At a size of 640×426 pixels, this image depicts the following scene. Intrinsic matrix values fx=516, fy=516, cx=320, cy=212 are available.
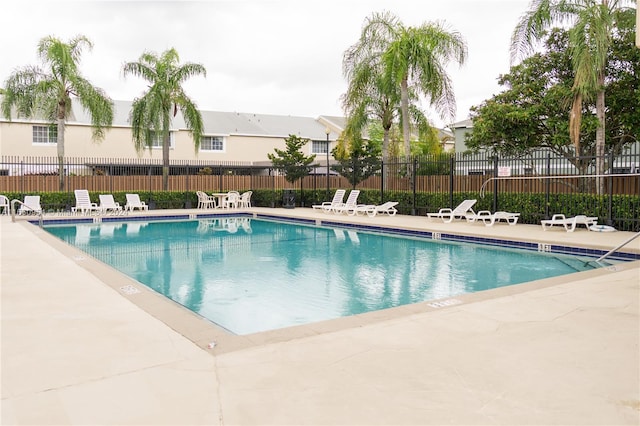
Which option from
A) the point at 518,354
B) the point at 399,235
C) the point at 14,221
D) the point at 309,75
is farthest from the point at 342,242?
the point at 309,75

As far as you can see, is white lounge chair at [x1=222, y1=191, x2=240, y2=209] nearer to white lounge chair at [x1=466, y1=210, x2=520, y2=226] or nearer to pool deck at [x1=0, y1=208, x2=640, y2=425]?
white lounge chair at [x1=466, y1=210, x2=520, y2=226]

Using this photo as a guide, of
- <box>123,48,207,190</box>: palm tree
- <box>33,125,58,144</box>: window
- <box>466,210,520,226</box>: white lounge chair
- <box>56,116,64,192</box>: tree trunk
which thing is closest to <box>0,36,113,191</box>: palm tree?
<box>56,116,64,192</box>: tree trunk

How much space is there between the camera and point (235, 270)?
7.92 metres

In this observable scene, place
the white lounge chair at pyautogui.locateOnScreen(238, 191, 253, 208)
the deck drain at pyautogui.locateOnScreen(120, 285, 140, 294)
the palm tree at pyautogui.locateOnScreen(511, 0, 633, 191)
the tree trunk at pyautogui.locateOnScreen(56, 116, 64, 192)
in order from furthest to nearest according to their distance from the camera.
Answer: the white lounge chair at pyautogui.locateOnScreen(238, 191, 253, 208)
the tree trunk at pyautogui.locateOnScreen(56, 116, 64, 192)
the palm tree at pyautogui.locateOnScreen(511, 0, 633, 191)
the deck drain at pyautogui.locateOnScreen(120, 285, 140, 294)

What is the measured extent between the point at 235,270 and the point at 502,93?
1137 cm

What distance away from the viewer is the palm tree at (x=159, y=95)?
20.2 meters

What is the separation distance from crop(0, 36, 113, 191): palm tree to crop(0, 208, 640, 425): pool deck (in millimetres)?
15289

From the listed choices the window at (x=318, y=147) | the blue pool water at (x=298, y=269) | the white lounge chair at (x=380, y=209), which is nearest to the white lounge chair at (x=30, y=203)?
the blue pool water at (x=298, y=269)

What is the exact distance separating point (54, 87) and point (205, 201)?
6641mm

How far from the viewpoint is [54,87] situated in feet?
59.9

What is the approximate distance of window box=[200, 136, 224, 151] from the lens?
3183cm

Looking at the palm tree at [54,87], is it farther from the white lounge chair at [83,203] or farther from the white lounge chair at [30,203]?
the white lounge chair at [30,203]

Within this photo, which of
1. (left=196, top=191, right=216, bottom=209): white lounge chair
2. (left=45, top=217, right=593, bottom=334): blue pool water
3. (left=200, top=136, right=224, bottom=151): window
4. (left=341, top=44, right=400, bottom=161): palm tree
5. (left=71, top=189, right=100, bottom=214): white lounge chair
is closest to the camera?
(left=45, top=217, right=593, bottom=334): blue pool water

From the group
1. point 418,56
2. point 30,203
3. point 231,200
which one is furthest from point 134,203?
point 418,56
